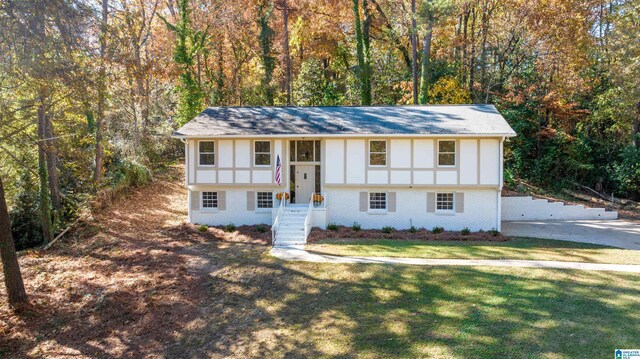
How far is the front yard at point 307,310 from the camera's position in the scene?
793 centimetres

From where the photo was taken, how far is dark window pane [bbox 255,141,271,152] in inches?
731

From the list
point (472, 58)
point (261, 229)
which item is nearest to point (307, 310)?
point (261, 229)

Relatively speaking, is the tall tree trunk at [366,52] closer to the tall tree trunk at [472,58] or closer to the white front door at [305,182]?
the tall tree trunk at [472,58]

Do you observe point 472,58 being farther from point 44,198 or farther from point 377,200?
point 44,198

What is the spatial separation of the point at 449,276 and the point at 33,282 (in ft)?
42.6

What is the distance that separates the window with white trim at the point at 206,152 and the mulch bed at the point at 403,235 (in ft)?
19.7

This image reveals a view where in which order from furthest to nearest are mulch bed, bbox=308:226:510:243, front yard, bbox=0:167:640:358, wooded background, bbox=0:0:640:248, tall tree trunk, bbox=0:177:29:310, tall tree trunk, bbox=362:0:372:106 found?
tall tree trunk, bbox=362:0:372:106, wooded background, bbox=0:0:640:248, mulch bed, bbox=308:226:510:243, tall tree trunk, bbox=0:177:29:310, front yard, bbox=0:167:640:358

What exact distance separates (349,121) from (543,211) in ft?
40.4

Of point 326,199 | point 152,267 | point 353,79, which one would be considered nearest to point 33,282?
point 152,267

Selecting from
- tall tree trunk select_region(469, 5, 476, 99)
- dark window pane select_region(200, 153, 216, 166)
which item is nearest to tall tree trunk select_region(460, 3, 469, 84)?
tall tree trunk select_region(469, 5, 476, 99)

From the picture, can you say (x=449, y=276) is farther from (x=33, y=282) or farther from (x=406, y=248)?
(x=33, y=282)

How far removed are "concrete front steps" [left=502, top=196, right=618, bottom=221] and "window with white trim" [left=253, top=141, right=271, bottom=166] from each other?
43.9 feet

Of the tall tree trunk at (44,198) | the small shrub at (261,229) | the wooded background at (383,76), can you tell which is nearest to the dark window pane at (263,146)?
the small shrub at (261,229)

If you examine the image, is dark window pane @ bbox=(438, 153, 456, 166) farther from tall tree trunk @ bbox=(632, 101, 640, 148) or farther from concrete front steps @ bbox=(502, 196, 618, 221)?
tall tree trunk @ bbox=(632, 101, 640, 148)
